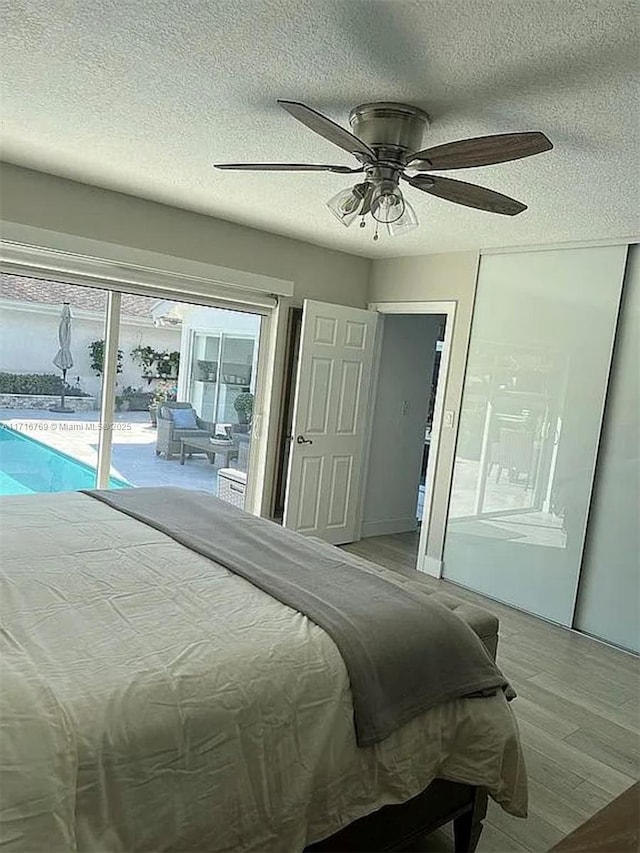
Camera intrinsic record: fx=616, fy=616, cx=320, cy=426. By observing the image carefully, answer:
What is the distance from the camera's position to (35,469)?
13.8 ft

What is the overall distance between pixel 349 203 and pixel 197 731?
75.5 inches

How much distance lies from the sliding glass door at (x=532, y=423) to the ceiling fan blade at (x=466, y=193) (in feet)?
5.59

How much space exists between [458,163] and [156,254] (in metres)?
2.45

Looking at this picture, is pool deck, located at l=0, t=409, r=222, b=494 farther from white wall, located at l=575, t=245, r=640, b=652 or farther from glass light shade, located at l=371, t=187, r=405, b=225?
white wall, located at l=575, t=245, r=640, b=652

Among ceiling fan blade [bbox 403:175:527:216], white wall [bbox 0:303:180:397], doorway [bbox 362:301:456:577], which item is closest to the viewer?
ceiling fan blade [bbox 403:175:527:216]

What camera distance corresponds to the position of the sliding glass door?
3859 millimetres

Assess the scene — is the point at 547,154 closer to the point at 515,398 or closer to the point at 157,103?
the point at 157,103

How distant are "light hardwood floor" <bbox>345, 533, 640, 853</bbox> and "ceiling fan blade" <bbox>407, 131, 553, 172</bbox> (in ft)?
7.44

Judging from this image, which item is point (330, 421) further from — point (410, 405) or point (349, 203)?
point (349, 203)

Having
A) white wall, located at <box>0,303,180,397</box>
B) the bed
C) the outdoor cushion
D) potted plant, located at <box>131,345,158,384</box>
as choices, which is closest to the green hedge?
white wall, located at <box>0,303,180,397</box>

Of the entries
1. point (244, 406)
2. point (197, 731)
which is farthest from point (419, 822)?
point (244, 406)

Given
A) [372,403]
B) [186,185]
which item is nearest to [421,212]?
[186,185]

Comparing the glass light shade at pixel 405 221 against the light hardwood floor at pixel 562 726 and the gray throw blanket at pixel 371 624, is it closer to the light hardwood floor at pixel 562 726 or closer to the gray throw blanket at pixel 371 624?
the gray throw blanket at pixel 371 624

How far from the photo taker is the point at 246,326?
4871 mm
